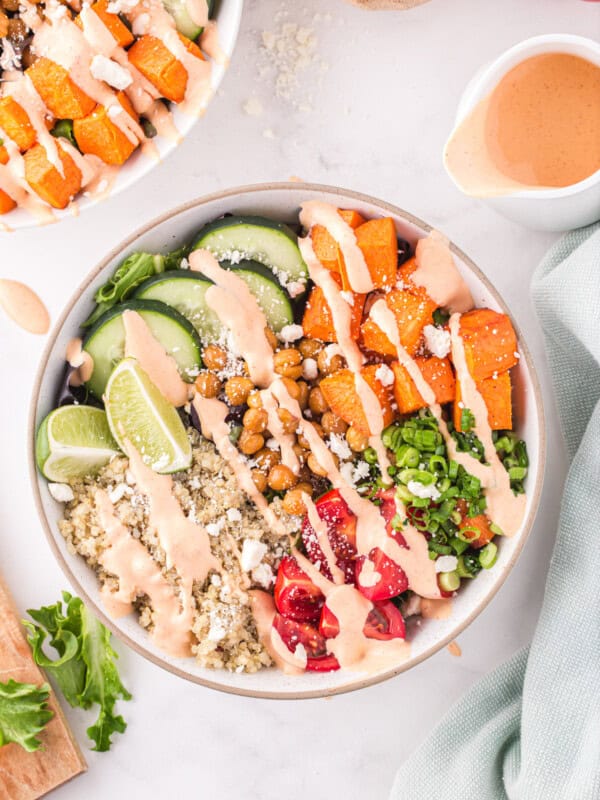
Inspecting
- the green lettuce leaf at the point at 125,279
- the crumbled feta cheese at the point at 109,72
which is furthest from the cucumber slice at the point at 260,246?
the crumbled feta cheese at the point at 109,72

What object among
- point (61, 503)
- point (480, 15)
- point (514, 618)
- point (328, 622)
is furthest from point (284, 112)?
point (514, 618)

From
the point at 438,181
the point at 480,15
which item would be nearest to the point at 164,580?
the point at 438,181

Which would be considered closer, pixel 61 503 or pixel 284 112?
pixel 61 503

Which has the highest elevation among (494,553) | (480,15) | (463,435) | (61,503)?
(480,15)

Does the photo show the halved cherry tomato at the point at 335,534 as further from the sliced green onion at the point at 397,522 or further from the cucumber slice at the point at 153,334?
the cucumber slice at the point at 153,334

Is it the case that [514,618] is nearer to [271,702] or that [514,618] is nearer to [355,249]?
[271,702]

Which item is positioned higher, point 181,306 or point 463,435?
point 181,306
